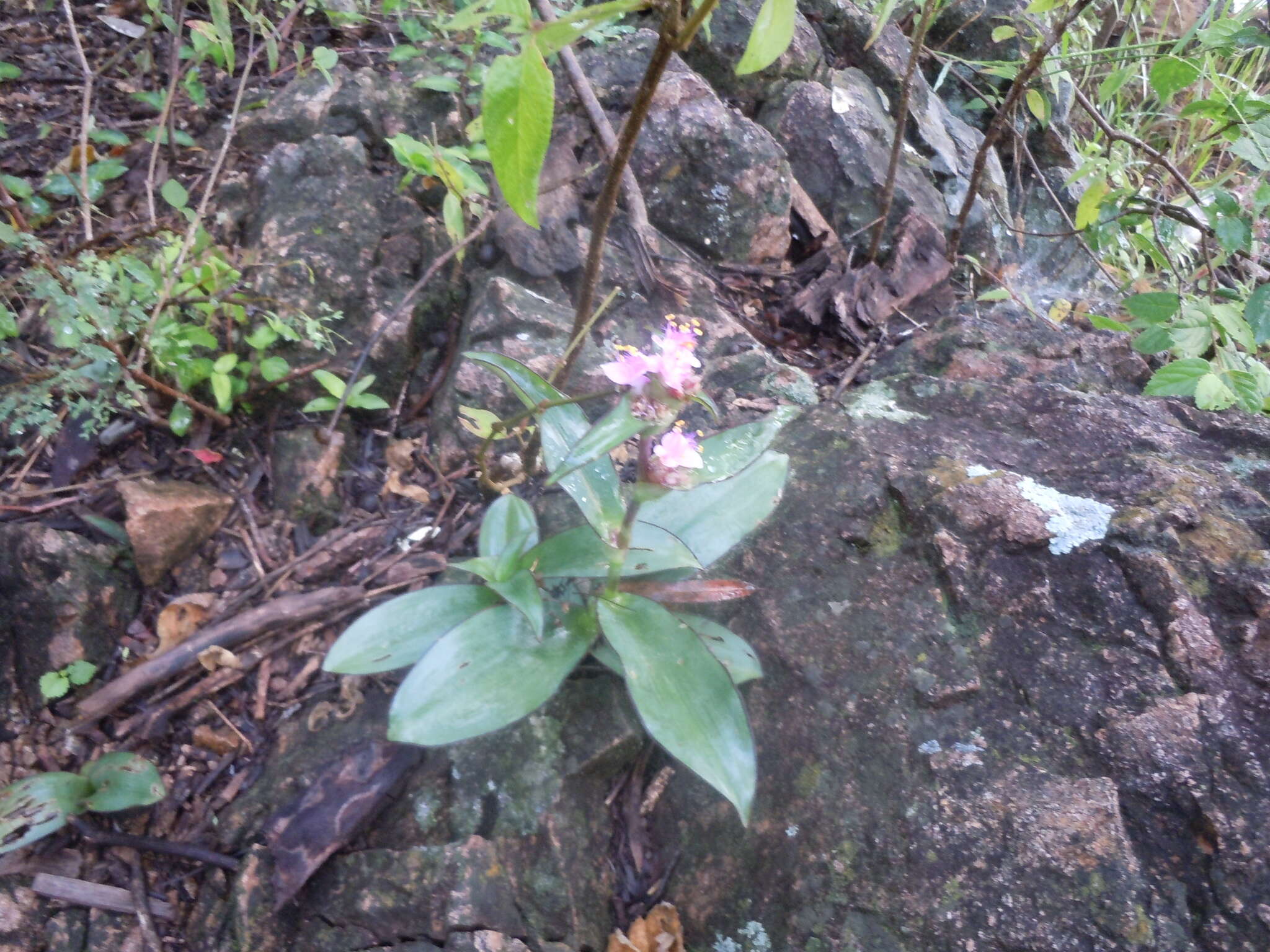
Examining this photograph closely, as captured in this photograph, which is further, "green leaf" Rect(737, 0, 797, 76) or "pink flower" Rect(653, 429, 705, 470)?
"pink flower" Rect(653, 429, 705, 470)

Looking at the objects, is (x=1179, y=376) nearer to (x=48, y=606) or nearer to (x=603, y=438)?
(x=603, y=438)

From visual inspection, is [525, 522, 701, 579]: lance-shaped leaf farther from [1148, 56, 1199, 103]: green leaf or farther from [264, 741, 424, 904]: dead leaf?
[1148, 56, 1199, 103]: green leaf

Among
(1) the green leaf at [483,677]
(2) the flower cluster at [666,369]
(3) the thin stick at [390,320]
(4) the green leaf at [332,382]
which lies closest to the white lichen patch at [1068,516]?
(2) the flower cluster at [666,369]

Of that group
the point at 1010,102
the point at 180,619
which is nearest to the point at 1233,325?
the point at 1010,102

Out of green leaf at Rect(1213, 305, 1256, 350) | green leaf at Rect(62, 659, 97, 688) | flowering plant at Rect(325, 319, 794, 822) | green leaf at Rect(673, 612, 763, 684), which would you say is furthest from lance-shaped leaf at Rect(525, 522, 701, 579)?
green leaf at Rect(1213, 305, 1256, 350)

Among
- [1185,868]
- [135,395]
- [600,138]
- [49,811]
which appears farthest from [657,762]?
[135,395]

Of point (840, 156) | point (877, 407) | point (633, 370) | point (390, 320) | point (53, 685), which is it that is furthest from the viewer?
point (840, 156)

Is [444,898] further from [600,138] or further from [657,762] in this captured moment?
[600,138]
